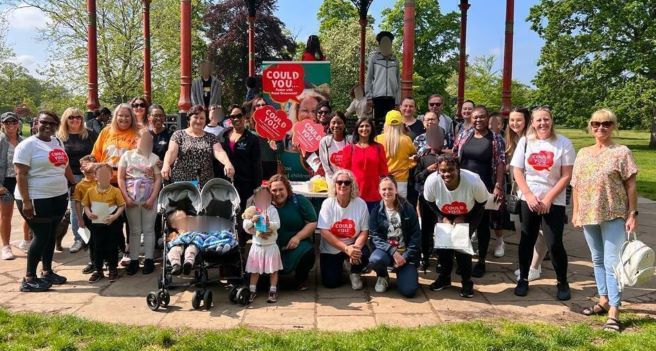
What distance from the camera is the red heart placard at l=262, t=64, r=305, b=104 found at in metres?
8.85

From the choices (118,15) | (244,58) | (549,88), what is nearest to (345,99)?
(244,58)

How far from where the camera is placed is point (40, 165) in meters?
5.24

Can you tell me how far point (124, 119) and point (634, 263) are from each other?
209 inches

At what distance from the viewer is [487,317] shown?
15.0 ft

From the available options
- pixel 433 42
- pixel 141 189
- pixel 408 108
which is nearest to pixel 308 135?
pixel 408 108

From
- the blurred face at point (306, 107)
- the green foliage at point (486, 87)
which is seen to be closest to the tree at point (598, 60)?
the green foliage at point (486, 87)

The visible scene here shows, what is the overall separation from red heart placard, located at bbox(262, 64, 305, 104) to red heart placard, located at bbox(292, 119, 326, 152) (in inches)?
81.6

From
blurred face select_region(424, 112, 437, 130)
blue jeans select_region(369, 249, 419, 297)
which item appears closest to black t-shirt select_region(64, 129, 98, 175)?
blue jeans select_region(369, 249, 419, 297)

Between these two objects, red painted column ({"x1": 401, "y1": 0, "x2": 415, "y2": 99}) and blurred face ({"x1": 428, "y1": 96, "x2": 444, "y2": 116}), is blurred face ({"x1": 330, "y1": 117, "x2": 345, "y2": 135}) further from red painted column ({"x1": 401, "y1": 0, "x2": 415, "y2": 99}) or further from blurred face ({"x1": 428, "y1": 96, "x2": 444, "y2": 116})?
red painted column ({"x1": 401, "y1": 0, "x2": 415, "y2": 99})

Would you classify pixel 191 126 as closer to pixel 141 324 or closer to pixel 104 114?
pixel 141 324

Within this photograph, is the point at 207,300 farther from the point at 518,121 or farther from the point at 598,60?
the point at 598,60

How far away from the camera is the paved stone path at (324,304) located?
4.50 m

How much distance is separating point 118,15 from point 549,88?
22.5m

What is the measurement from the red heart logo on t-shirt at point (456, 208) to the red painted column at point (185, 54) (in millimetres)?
5191
